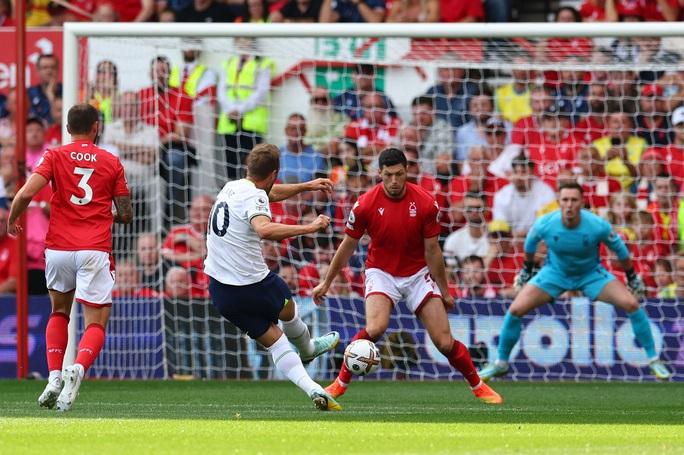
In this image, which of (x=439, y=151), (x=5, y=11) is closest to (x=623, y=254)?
(x=439, y=151)

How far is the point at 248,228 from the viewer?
32.0 feet

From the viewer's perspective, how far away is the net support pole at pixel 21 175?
1418 centimetres

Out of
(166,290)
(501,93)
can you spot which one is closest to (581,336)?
(501,93)

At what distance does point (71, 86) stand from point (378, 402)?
5112 mm

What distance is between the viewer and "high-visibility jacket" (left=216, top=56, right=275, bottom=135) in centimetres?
1647

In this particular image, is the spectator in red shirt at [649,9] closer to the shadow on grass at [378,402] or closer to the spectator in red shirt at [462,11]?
the spectator in red shirt at [462,11]

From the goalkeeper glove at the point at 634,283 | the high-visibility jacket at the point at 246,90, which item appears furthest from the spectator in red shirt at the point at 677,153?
the high-visibility jacket at the point at 246,90

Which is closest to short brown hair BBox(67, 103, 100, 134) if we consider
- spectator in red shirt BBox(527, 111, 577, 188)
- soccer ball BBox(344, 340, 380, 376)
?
soccer ball BBox(344, 340, 380, 376)

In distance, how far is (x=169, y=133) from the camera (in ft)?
52.2

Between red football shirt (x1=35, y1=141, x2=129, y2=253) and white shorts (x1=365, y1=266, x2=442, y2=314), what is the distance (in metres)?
2.21

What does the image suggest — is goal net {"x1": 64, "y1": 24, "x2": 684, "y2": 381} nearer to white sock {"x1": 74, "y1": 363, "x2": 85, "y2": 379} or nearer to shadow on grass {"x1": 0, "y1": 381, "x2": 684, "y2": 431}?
shadow on grass {"x1": 0, "y1": 381, "x2": 684, "y2": 431}

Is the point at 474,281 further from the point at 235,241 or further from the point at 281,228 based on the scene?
the point at 281,228

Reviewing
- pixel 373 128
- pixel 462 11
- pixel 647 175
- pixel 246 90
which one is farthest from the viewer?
pixel 462 11

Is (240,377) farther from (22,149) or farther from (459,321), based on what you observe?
(22,149)
